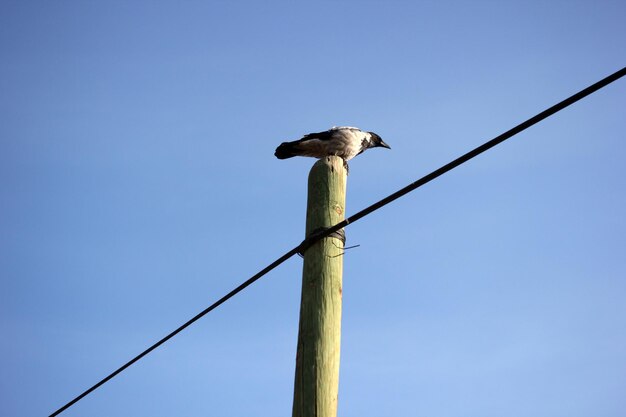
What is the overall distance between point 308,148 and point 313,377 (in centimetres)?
251

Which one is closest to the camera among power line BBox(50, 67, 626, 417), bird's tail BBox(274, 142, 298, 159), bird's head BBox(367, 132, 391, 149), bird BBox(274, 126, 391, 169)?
power line BBox(50, 67, 626, 417)

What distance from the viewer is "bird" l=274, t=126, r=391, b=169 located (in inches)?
178

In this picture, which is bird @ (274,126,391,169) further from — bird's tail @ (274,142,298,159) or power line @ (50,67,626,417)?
power line @ (50,67,626,417)

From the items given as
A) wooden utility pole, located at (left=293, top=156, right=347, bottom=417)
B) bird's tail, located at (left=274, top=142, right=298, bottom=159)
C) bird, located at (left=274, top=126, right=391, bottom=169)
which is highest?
bird's tail, located at (left=274, top=142, right=298, bottom=159)

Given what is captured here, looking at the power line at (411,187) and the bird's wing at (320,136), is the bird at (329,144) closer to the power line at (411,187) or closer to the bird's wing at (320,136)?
→ the bird's wing at (320,136)

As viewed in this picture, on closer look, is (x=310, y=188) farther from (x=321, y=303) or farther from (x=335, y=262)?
(x=321, y=303)

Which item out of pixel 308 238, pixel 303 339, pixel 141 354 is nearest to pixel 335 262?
pixel 308 238

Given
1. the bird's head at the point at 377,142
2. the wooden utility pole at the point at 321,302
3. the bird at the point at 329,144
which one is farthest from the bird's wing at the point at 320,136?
the bird's head at the point at 377,142

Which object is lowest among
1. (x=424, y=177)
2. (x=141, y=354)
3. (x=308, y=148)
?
Answer: (x=141, y=354)

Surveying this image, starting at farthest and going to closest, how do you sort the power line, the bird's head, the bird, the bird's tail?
the bird's head < the bird's tail < the bird < the power line

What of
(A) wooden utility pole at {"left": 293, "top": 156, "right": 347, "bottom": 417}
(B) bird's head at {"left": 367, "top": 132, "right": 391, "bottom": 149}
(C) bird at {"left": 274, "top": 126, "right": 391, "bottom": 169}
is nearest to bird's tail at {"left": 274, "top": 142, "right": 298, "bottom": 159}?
Answer: (C) bird at {"left": 274, "top": 126, "right": 391, "bottom": 169}

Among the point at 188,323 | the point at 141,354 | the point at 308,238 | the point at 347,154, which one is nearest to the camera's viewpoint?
the point at 308,238

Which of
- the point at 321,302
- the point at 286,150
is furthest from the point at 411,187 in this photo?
the point at 286,150

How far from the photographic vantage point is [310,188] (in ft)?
11.3
